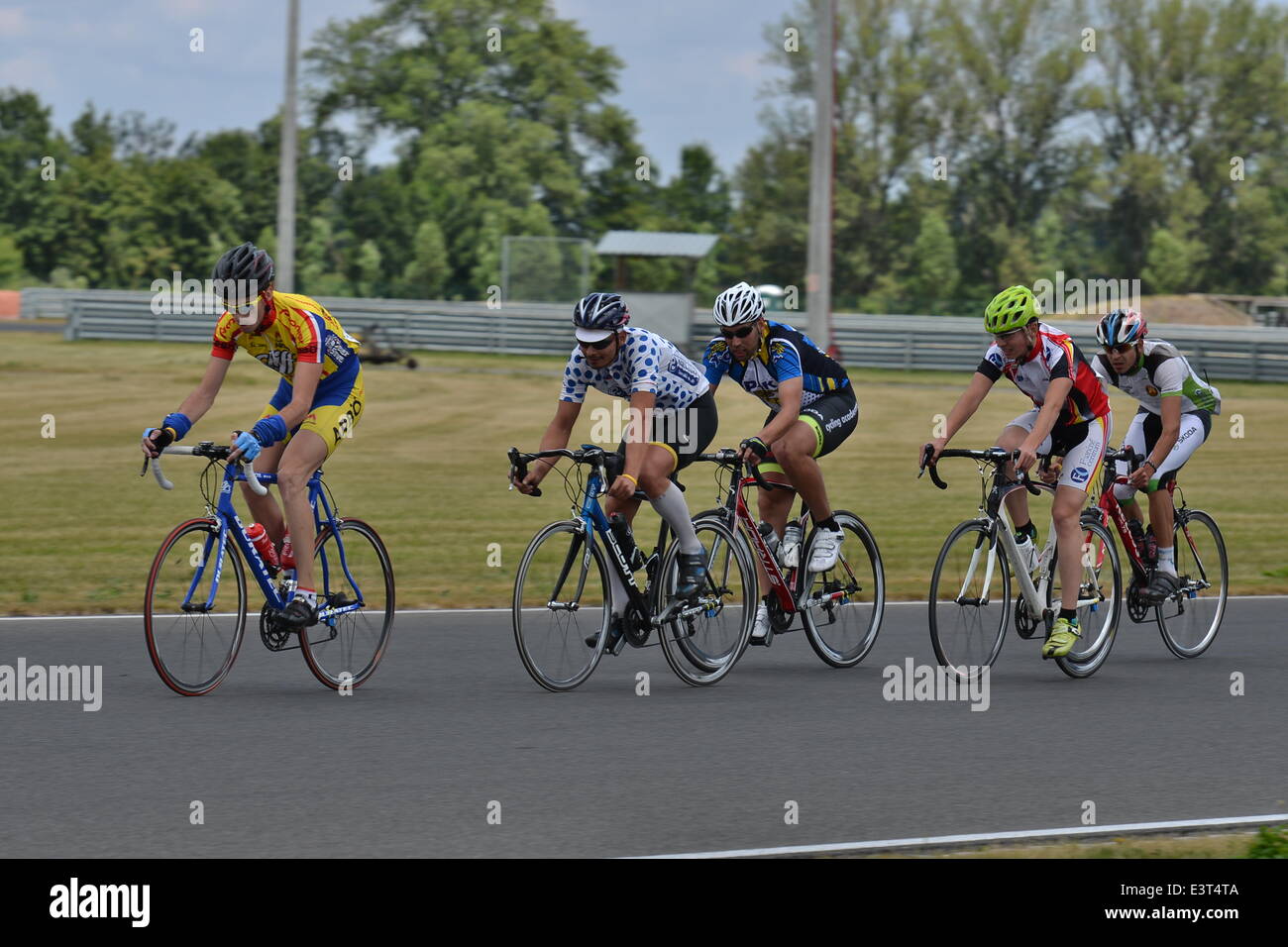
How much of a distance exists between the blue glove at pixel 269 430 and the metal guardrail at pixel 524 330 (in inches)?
1121

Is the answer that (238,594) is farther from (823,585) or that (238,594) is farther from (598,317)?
(823,585)

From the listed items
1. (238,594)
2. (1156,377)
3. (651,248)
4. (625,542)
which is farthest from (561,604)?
(651,248)

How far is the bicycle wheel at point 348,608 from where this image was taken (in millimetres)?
8719

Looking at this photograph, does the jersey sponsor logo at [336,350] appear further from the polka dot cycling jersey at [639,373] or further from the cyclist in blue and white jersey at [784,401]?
the cyclist in blue and white jersey at [784,401]

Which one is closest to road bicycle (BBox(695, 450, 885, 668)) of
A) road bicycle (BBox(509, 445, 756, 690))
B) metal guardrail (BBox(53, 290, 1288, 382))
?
road bicycle (BBox(509, 445, 756, 690))

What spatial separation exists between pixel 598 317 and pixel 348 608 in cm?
184

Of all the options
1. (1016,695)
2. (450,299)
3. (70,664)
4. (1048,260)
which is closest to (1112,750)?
(1016,695)

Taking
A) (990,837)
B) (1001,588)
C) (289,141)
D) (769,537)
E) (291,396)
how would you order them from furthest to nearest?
(289,141), (769,537), (1001,588), (291,396), (990,837)

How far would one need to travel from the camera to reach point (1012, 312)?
9000 mm

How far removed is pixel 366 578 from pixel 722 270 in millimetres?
60483

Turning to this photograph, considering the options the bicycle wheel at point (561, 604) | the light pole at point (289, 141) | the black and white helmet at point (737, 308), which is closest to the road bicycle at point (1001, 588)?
the black and white helmet at point (737, 308)

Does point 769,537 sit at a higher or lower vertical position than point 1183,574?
higher

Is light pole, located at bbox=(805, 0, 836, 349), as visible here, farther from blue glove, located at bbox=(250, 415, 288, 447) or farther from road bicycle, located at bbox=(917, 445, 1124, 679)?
blue glove, located at bbox=(250, 415, 288, 447)

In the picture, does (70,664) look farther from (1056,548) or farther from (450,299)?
(450,299)
